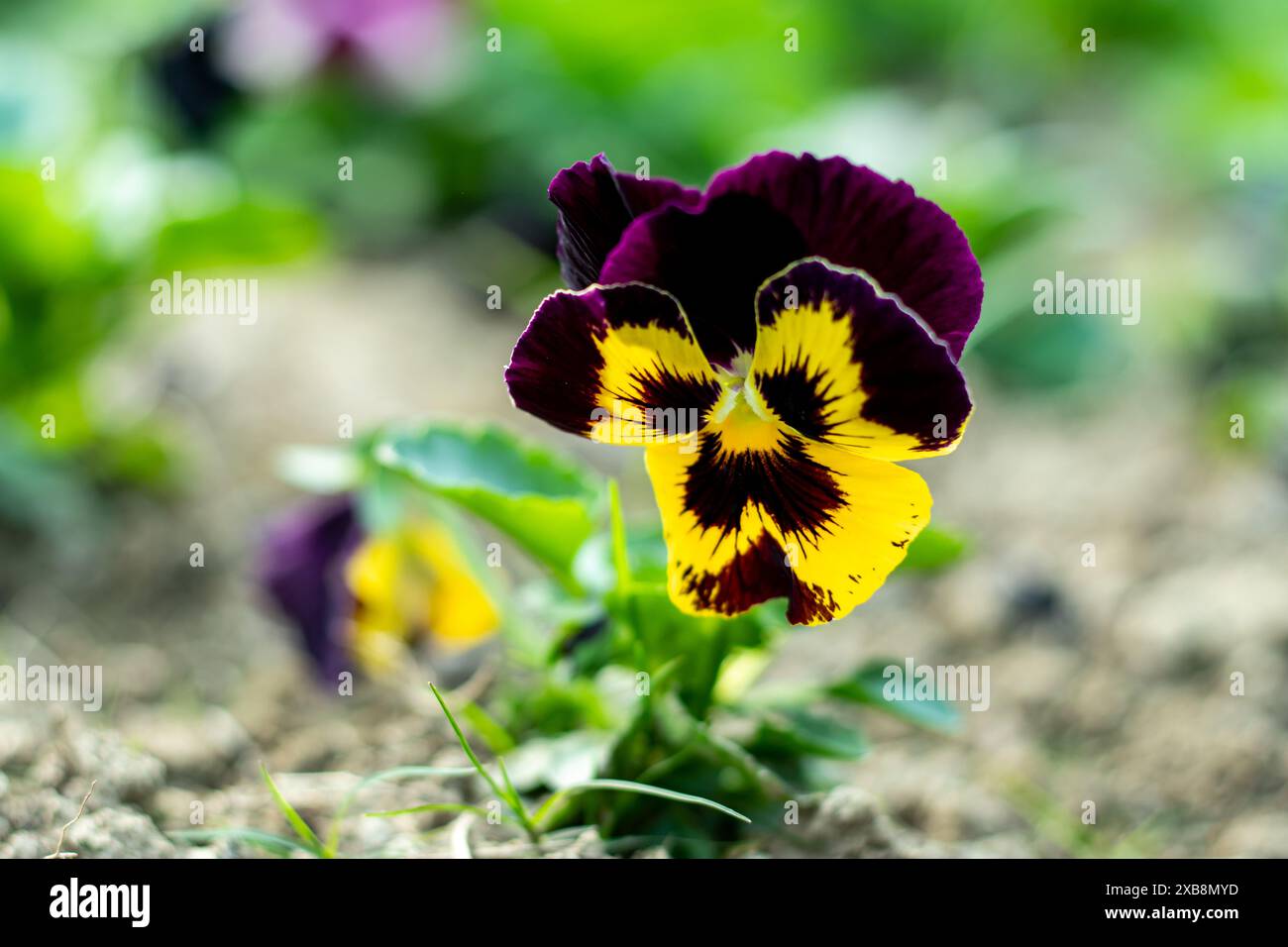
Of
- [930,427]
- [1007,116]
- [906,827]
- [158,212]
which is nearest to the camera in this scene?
[930,427]

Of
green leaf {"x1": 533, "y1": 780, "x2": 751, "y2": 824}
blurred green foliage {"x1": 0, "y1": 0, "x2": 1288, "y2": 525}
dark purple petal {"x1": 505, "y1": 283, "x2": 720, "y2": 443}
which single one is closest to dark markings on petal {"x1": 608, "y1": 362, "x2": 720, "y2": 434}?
dark purple petal {"x1": 505, "y1": 283, "x2": 720, "y2": 443}

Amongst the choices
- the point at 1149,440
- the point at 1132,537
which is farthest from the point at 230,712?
the point at 1149,440

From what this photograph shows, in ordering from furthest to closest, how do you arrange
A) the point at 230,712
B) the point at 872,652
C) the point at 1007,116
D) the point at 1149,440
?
1. the point at 1007,116
2. the point at 1149,440
3. the point at 872,652
4. the point at 230,712

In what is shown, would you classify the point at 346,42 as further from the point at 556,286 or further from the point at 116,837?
the point at 116,837

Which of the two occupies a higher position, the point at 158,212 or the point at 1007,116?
the point at 1007,116

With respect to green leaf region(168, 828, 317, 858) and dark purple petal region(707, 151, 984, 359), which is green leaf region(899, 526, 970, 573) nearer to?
dark purple petal region(707, 151, 984, 359)
